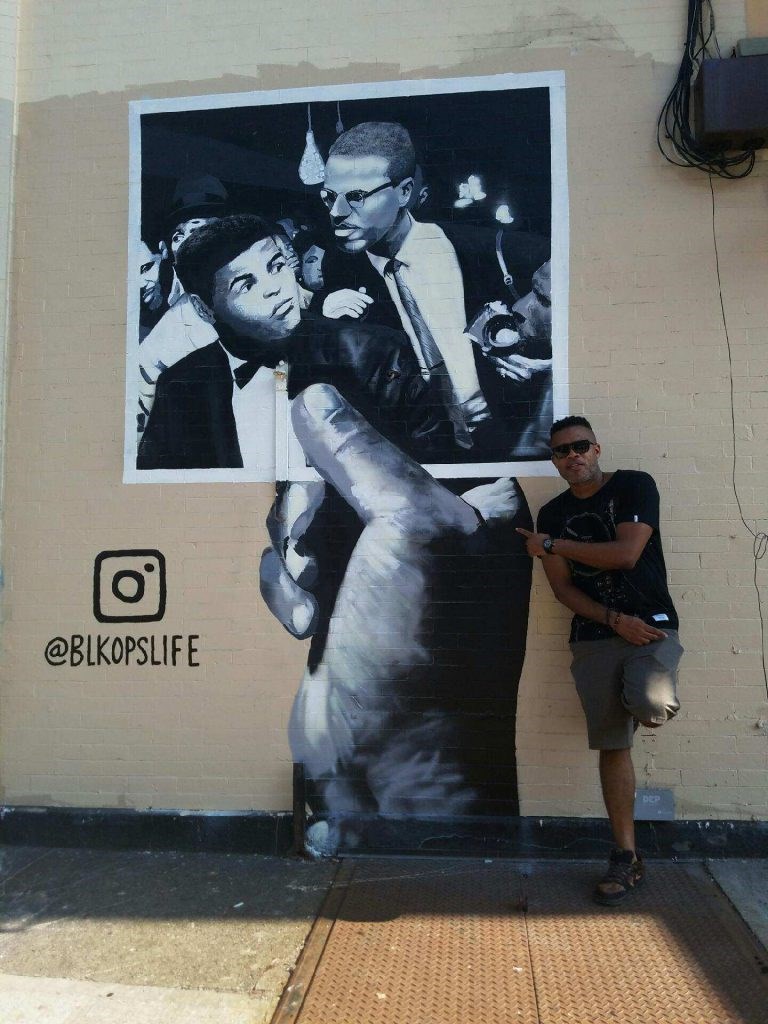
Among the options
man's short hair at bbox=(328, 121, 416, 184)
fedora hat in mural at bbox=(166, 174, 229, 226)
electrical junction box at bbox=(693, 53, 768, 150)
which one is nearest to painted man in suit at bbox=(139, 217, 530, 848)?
fedora hat in mural at bbox=(166, 174, 229, 226)

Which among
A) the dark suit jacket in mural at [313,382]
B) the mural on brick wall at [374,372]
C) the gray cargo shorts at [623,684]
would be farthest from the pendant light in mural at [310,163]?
the gray cargo shorts at [623,684]

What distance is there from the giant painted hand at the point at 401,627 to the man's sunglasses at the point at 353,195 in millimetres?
1178

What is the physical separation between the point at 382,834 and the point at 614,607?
1778mm

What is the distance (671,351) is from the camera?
445 centimetres

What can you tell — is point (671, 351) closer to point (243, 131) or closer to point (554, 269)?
point (554, 269)

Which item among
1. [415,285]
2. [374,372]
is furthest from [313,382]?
[415,285]

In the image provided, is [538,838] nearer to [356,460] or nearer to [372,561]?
[372,561]

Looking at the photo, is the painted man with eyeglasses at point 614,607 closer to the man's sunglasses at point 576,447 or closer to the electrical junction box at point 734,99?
the man's sunglasses at point 576,447

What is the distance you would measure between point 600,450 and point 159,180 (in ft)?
10.1

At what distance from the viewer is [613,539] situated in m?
4.02

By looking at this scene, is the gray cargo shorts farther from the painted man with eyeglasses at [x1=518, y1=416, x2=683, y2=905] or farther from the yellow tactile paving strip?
the yellow tactile paving strip

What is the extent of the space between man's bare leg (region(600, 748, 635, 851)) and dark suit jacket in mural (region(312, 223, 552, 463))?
164 centimetres

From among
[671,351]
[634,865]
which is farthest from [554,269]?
[634,865]

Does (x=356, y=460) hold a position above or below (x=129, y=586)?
above
